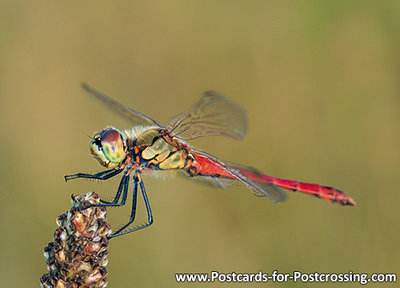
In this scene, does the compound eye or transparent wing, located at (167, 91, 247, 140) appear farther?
transparent wing, located at (167, 91, 247, 140)

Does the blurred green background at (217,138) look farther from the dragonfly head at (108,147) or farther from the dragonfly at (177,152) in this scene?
the dragonfly head at (108,147)

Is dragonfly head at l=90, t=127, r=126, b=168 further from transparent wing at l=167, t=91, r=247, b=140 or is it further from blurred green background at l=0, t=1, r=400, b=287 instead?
blurred green background at l=0, t=1, r=400, b=287

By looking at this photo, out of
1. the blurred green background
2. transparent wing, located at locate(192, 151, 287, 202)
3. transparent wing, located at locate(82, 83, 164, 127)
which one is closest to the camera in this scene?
transparent wing, located at locate(192, 151, 287, 202)

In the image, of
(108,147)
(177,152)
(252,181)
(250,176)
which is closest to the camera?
(108,147)

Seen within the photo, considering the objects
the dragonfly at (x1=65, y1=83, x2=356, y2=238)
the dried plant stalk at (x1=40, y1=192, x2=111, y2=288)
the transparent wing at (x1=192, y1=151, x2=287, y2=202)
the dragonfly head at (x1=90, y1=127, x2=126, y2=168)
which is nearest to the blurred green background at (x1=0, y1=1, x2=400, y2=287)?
the dragonfly at (x1=65, y1=83, x2=356, y2=238)

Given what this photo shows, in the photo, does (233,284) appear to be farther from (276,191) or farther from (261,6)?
(261,6)

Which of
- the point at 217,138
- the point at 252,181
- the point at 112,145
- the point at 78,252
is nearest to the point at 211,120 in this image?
the point at 252,181

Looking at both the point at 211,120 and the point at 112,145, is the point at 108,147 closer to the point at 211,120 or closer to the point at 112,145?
the point at 112,145
